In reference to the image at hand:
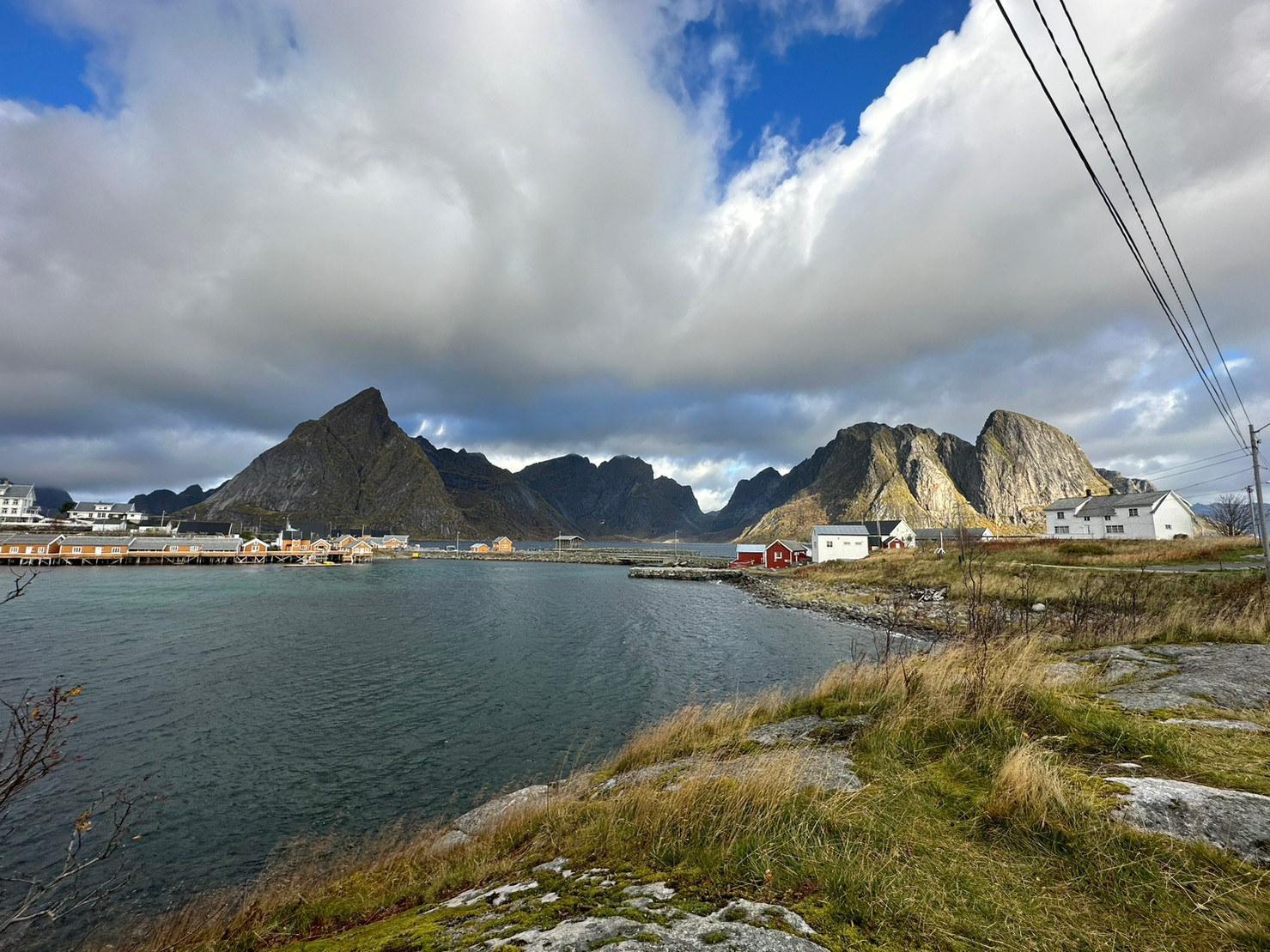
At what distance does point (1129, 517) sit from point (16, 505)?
809 ft

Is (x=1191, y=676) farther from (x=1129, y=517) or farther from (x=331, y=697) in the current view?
(x=1129, y=517)

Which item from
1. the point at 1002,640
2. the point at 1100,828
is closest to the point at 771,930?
the point at 1100,828

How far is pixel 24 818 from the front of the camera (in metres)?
11.8

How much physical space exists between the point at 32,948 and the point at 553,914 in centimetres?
1031

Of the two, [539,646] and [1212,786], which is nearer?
[1212,786]

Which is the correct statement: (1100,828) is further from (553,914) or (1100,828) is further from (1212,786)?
(553,914)

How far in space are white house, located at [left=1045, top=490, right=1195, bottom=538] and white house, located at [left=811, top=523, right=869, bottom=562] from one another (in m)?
26.6

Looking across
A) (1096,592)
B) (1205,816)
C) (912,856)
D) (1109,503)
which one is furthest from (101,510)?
(1109,503)

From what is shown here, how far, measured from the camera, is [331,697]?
805 inches

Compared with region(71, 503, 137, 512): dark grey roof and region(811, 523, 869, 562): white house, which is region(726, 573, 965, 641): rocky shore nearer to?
region(811, 523, 869, 562): white house

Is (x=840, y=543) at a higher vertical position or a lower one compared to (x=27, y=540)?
lower

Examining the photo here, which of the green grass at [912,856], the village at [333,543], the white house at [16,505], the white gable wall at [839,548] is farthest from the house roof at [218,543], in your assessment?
the green grass at [912,856]

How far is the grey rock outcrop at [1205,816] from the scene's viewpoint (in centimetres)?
443

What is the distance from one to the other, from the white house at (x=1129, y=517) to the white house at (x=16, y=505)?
22905cm
